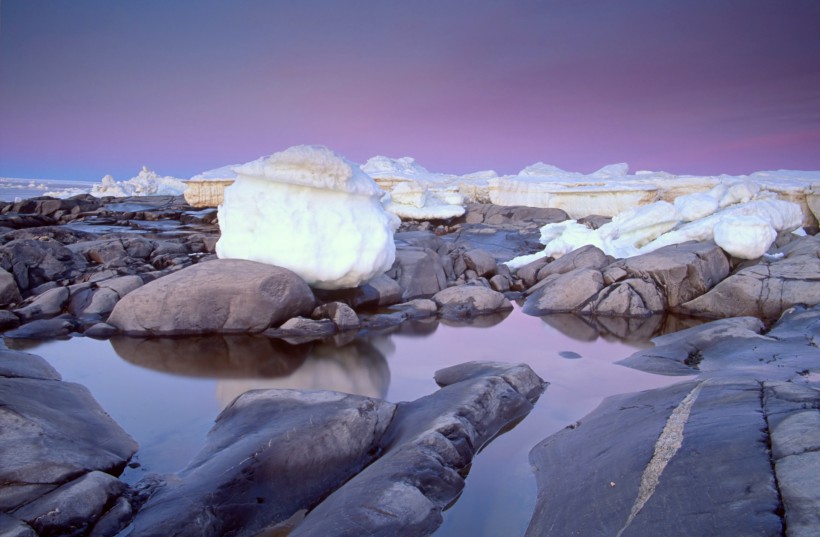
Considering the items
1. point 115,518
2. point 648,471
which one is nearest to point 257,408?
point 115,518

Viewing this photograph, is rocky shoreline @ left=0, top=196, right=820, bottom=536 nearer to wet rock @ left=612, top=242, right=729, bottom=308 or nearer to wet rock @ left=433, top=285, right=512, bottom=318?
wet rock @ left=612, top=242, right=729, bottom=308

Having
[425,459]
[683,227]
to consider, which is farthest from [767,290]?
[425,459]

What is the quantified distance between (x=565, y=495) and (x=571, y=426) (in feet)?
4.39

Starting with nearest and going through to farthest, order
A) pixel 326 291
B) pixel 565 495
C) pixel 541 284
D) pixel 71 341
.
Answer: pixel 565 495, pixel 71 341, pixel 326 291, pixel 541 284

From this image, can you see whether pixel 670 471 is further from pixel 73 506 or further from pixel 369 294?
pixel 369 294

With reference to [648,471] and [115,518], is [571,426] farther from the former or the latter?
[115,518]

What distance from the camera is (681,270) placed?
1003cm

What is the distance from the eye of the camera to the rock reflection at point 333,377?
6066 mm

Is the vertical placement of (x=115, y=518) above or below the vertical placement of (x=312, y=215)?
below

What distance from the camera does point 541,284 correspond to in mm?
11484

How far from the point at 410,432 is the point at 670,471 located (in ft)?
5.99

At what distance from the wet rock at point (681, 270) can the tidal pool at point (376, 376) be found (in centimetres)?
183

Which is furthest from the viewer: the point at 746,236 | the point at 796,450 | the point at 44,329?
the point at 746,236

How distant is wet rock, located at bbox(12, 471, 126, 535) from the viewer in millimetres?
2938
